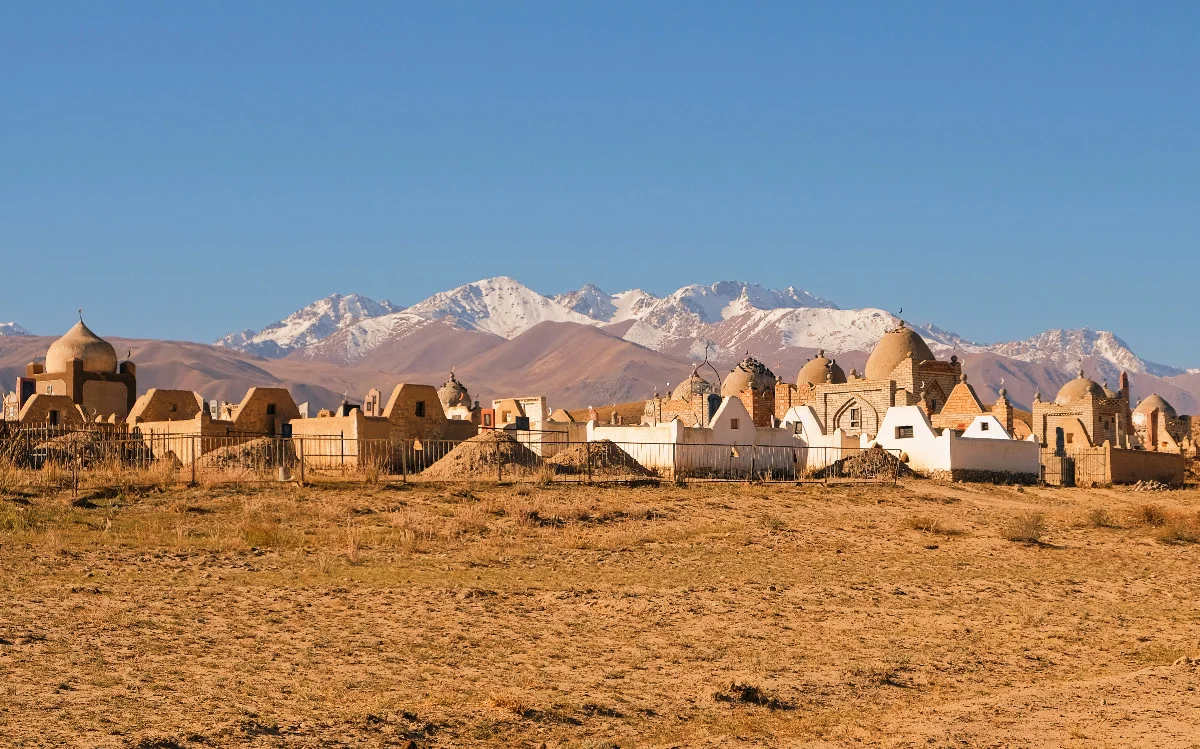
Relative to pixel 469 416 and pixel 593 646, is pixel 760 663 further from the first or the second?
pixel 469 416

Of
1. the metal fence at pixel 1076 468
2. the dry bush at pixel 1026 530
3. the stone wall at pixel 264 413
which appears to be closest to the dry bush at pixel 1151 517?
the dry bush at pixel 1026 530

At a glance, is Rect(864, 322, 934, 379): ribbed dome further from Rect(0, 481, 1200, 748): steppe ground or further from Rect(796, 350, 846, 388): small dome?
Rect(0, 481, 1200, 748): steppe ground

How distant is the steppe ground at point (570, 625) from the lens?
1192 cm

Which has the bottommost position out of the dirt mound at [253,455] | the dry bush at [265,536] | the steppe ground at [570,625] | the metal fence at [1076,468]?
the steppe ground at [570,625]

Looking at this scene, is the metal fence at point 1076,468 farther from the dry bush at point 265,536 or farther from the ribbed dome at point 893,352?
the dry bush at point 265,536

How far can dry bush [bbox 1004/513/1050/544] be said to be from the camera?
1016 inches

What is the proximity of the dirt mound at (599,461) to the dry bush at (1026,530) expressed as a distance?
37.4ft

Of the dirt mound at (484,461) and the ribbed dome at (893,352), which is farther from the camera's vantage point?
the ribbed dome at (893,352)

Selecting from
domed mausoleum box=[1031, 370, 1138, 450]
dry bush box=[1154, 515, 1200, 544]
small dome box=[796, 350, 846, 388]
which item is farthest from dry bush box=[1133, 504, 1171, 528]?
small dome box=[796, 350, 846, 388]

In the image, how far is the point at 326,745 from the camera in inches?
432

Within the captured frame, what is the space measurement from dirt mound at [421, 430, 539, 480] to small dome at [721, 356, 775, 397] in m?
21.8

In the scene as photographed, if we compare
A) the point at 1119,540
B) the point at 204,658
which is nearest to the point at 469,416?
the point at 1119,540

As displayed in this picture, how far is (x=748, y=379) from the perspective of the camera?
195 ft

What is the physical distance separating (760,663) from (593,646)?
1.93 m
